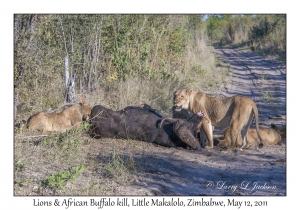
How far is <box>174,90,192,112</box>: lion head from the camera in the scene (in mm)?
9586

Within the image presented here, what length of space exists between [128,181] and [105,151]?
1.51m

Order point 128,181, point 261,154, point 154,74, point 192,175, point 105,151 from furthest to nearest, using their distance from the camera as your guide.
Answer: point 154,74, point 261,154, point 105,151, point 192,175, point 128,181

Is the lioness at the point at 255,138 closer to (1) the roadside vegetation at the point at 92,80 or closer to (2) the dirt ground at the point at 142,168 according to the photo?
(2) the dirt ground at the point at 142,168

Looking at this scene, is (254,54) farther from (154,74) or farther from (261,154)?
(261,154)

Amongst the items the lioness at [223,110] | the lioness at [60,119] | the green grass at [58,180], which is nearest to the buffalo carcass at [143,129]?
the lioness at [60,119]

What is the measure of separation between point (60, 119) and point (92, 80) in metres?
3.64

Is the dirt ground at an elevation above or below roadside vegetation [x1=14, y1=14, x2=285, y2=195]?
below

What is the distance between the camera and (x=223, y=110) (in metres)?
9.50

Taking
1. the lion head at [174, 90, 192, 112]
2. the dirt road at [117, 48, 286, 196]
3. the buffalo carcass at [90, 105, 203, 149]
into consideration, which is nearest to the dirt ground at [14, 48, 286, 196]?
the dirt road at [117, 48, 286, 196]

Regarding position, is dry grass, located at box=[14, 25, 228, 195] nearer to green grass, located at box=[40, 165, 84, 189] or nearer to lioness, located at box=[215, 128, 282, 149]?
green grass, located at box=[40, 165, 84, 189]

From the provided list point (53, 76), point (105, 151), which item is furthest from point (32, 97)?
point (105, 151)

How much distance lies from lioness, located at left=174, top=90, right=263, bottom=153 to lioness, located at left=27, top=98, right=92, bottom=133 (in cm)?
174
